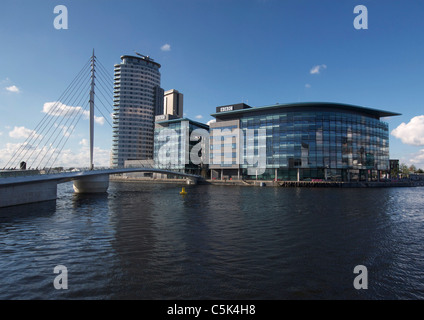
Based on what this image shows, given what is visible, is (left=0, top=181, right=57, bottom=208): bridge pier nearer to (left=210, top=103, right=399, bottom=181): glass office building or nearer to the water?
the water

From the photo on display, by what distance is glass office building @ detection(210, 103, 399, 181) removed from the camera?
9006cm

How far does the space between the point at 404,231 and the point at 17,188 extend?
4562 centimetres

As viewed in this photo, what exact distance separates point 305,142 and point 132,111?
142090mm

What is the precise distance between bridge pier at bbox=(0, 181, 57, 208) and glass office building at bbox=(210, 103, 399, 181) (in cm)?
7347

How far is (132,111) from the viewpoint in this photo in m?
187

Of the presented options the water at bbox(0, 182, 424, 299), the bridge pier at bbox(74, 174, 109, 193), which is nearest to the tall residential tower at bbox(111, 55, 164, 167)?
the bridge pier at bbox(74, 174, 109, 193)

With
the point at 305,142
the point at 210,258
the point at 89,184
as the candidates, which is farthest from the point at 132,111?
the point at 210,258

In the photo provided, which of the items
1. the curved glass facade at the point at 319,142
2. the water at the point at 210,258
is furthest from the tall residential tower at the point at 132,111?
the water at the point at 210,258

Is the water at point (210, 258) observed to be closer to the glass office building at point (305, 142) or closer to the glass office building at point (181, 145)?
the glass office building at point (305, 142)

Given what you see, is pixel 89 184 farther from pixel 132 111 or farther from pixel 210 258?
pixel 132 111

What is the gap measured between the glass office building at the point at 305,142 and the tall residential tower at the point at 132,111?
101577 mm

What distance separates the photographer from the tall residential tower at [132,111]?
599 ft
